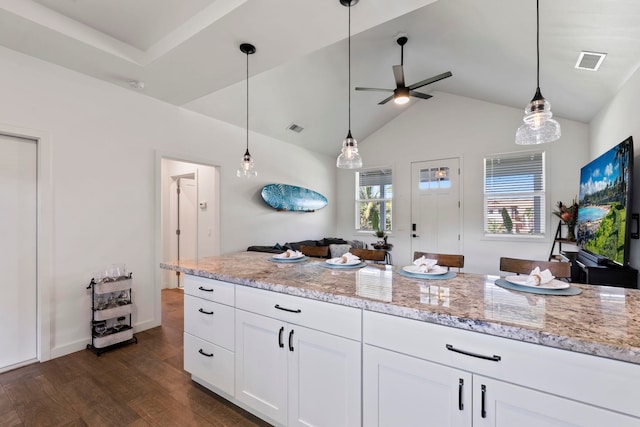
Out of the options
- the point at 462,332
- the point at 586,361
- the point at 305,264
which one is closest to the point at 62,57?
the point at 305,264

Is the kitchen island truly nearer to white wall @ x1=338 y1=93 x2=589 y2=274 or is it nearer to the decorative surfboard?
the decorative surfboard

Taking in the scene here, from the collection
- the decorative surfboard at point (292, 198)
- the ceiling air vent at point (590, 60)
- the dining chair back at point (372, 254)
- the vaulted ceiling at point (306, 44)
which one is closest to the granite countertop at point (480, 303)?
the dining chair back at point (372, 254)

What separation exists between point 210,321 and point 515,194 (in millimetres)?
5238

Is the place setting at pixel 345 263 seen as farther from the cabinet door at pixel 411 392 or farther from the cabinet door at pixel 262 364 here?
the cabinet door at pixel 411 392

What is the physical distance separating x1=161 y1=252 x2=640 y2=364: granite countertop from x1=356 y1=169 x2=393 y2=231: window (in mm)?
4488

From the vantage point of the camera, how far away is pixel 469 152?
5.39 m

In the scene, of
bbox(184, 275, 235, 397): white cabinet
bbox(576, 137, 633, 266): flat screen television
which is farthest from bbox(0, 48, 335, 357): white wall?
bbox(576, 137, 633, 266): flat screen television

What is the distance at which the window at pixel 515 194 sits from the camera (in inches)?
193

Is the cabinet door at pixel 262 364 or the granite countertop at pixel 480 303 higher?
the granite countertop at pixel 480 303

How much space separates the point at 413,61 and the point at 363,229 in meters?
3.58

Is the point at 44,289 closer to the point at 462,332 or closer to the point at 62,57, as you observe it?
the point at 62,57

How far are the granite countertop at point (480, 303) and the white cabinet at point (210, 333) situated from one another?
0.44 ft

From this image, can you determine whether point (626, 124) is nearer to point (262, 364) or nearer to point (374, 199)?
point (262, 364)

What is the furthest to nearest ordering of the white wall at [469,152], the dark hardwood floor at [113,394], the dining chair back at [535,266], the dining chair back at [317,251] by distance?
Result: the white wall at [469,152] < the dining chair back at [317,251] < the dark hardwood floor at [113,394] < the dining chair back at [535,266]
